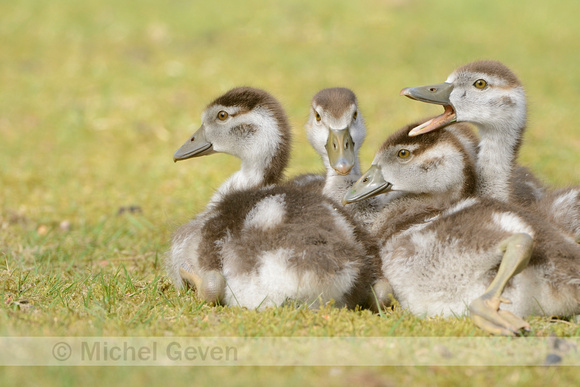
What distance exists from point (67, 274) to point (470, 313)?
9.71 feet

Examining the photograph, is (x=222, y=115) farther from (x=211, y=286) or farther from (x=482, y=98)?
(x=482, y=98)

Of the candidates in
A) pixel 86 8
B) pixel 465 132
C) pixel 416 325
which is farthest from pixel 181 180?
pixel 86 8

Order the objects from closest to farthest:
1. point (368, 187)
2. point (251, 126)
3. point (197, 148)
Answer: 1. point (368, 187)
2. point (251, 126)
3. point (197, 148)

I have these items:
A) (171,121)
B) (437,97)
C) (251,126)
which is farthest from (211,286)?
(171,121)

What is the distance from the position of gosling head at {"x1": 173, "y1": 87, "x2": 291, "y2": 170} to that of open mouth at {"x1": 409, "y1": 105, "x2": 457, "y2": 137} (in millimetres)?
924

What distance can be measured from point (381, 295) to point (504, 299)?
2.37ft

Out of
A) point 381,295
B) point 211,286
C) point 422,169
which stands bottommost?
point 381,295

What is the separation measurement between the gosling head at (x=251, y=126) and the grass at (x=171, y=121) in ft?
3.65

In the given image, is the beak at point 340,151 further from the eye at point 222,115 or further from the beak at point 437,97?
the eye at point 222,115

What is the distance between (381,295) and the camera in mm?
4258

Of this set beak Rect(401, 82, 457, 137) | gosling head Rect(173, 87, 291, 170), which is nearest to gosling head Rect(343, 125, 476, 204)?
beak Rect(401, 82, 457, 137)

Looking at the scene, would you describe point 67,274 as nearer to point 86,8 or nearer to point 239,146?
point 239,146

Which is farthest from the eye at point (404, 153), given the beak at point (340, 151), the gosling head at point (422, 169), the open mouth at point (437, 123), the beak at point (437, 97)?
the beak at point (340, 151)

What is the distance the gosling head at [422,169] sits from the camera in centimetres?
489
